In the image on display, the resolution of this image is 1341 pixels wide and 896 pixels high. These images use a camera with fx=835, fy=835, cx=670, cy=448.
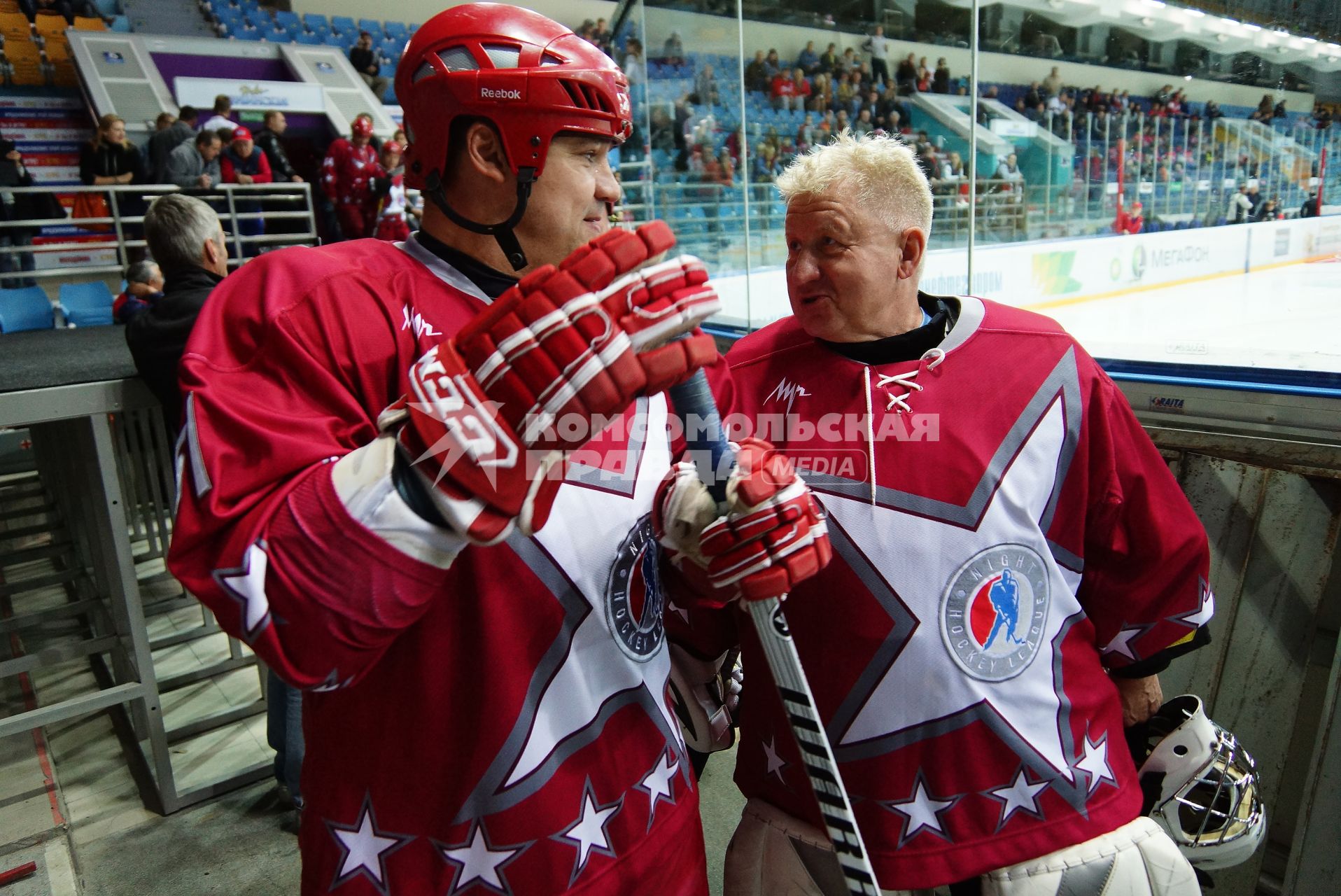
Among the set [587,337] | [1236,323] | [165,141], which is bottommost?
[1236,323]

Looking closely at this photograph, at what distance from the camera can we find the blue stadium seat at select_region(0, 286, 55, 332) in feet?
22.2

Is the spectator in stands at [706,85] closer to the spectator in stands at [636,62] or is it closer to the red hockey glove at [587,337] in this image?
the spectator in stands at [636,62]

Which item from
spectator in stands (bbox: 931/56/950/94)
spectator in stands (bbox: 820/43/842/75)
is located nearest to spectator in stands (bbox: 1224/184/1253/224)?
spectator in stands (bbox: 931/56/950/94)

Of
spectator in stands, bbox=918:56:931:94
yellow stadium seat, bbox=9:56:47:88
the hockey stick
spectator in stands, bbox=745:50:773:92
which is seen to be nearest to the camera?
the hockey stick

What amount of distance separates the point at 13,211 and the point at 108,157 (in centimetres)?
90

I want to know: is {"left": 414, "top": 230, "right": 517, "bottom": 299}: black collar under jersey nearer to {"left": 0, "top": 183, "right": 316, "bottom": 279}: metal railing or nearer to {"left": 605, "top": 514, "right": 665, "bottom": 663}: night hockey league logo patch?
{"left": 605, "top": 514, "right": 665, "bottom": 663}: night hockey league logo patch

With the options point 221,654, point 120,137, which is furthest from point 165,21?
point 221,654

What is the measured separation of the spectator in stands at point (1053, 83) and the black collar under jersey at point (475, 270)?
9.12 ft

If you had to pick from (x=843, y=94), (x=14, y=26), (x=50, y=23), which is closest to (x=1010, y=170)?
(x=843, y=94)

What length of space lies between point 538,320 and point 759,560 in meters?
0.37

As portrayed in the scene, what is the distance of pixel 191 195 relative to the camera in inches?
264

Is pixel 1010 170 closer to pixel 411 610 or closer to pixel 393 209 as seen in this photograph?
pixel 411 610

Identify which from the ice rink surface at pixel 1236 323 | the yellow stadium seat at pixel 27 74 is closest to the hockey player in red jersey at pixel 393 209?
the ice rink surface at pixel 1236 323

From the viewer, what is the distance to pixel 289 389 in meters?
0.82
